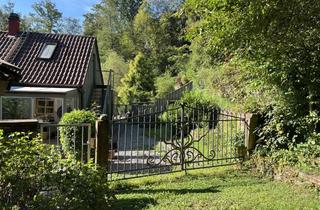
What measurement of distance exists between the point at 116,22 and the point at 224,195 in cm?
4523

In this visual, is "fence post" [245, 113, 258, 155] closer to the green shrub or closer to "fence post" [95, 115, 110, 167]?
"fence post" [95, 115, 110, 167]

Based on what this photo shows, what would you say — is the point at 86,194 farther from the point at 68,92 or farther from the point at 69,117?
the point at 68,92

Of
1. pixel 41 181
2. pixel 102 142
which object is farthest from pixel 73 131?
pixel 41 181

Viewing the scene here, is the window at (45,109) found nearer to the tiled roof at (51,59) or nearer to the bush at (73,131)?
the tiled roof at (51,59)

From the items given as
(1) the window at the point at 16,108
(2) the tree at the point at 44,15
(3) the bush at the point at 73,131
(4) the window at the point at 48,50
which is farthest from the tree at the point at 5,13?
(3) the bush at the point at 73,131

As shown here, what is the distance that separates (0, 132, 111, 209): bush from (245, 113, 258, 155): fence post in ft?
14.9

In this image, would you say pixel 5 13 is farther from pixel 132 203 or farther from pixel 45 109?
pixel 132 203

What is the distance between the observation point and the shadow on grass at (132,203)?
18.7 ft

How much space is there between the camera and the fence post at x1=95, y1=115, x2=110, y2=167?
661 cm

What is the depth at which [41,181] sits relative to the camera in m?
4.59

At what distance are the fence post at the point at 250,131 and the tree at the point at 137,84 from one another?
59.8 feet

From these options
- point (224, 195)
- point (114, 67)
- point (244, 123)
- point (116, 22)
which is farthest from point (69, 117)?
point (116, 22)

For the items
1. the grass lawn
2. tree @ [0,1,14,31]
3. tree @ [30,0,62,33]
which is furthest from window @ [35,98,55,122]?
tree @ [30,0,62,33]

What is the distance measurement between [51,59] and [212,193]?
14.5 metres
